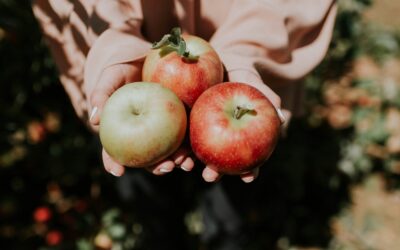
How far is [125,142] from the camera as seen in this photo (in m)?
1.51

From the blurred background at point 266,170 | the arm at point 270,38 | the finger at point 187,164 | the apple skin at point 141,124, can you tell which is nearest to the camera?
the apple skin at point 141,124

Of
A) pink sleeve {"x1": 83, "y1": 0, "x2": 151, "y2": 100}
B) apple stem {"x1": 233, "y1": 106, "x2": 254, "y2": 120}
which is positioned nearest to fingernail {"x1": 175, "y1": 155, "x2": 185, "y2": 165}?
apple stem {"x1": 233, "y1": 106, "x2": 254, "y2": 120}

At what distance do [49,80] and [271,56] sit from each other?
1.43 meters

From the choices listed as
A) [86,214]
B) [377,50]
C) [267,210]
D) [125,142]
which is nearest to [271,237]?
[267,210]

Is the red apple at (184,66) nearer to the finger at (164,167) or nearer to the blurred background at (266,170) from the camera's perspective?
the finger at (164,167)

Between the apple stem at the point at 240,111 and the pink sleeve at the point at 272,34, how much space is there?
→ 8.7 inches

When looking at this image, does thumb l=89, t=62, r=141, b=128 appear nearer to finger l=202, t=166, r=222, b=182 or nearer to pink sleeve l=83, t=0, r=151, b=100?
pink sleeve l=83, t=0, r=151, b=100

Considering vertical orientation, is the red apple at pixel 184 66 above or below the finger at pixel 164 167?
above

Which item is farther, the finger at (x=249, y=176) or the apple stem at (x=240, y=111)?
the finger at (x=249, y=176)

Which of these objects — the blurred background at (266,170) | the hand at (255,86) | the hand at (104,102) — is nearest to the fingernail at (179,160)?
the hand at (104,102)

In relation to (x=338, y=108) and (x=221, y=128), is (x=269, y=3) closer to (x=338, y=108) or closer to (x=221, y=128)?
(x=221, y=128)

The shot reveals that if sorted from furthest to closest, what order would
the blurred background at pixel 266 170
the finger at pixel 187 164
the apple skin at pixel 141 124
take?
the blurred background at pixel 266 170 → the finger at pixel 187 164 → the apple skin at pixel 141 124

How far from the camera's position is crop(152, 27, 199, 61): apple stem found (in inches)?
63.0

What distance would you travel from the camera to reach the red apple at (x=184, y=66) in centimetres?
165
